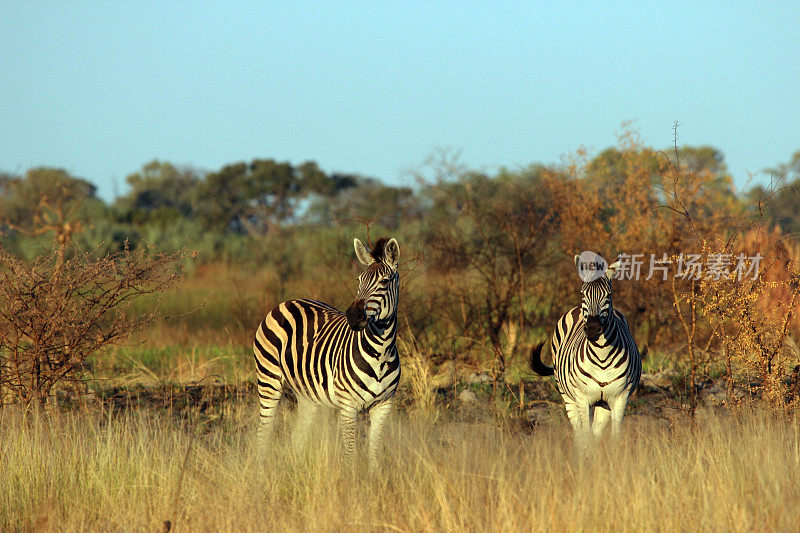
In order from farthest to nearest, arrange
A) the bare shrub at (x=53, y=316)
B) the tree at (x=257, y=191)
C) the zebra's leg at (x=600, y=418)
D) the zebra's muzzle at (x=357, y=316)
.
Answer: the tree at (x=257, y=191) < the bare shrub at (x=53, y=316) < the zebra's leg at (x=600, y=418) < the zebra's muzzle at (x=357, y=316)

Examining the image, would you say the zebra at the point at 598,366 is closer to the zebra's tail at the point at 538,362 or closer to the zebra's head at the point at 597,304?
the zebra's head at the point at 597,304

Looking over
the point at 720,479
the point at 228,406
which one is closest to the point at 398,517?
the point at 720,479

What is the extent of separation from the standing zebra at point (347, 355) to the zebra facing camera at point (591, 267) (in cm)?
180

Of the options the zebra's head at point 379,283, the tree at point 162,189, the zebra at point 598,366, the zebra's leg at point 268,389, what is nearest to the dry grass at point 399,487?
the zebra at point 598,366

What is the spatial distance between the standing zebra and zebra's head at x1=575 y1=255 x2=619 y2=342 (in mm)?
1553

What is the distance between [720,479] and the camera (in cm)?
503

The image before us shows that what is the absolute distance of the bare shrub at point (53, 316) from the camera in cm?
720

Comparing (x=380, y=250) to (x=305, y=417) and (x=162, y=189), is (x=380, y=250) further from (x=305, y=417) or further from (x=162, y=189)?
(x=162, y=189)

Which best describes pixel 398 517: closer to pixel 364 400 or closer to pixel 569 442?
pixel 364 400

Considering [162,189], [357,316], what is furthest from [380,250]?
[162,189]

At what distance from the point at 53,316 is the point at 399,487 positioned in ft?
12.2

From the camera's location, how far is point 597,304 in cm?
645

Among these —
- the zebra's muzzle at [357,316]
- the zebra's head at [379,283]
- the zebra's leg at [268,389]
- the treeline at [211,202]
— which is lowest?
the zebra's leg at [268,389]

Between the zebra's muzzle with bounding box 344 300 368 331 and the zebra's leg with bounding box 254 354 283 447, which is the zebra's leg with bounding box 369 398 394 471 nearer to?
the zebra's muzzle with bounding box 344 300 368 331
